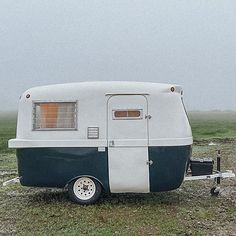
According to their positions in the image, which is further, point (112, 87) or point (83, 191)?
point (83, 191)

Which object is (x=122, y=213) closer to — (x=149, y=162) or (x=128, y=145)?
(x=149, y=162)

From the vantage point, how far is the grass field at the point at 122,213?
8516 millimetres

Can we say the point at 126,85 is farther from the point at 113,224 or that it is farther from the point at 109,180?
the point at 113,224

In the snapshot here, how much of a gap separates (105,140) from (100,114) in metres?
0.58

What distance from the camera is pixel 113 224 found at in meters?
8.77

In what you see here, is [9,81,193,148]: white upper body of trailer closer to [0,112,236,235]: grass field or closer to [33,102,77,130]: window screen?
[33,102,77,130]: window screen

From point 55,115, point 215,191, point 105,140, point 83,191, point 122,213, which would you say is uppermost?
point 55,115

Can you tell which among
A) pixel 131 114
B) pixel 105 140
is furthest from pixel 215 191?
pixel 105 140

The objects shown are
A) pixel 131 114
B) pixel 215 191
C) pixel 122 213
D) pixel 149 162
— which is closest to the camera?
pixel 122 213

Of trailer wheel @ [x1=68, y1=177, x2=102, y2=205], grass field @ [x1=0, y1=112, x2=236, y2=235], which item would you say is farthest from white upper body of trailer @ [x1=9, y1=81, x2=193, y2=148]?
grass field @ [x1=0, y1=112, x2=236, y2=235]

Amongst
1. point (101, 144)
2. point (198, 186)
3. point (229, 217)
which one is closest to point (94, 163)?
point (101, 144)

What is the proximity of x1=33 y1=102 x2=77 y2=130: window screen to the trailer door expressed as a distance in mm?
856

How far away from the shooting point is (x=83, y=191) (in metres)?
10.4

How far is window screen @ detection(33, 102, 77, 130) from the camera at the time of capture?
1038cm
